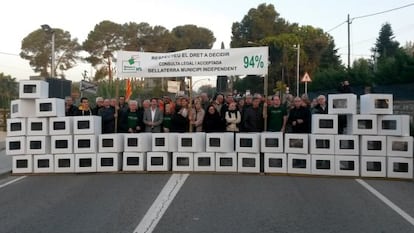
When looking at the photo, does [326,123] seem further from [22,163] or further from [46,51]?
[46,51]

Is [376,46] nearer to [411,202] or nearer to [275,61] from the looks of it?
[275,61]

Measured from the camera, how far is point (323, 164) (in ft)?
43.6

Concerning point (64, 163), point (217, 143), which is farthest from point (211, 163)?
point (64, 163)

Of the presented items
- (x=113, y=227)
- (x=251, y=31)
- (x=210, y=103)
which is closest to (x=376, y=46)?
(x=251, y=31)

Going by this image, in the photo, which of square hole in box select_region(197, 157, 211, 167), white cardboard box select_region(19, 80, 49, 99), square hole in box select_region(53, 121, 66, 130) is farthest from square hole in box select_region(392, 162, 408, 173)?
white cardboard box select_region(19, 80, 49, 99)

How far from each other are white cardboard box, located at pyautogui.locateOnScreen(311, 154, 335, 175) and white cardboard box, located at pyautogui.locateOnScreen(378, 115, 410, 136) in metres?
→ 1.31

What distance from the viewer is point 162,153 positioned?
13.7 metres

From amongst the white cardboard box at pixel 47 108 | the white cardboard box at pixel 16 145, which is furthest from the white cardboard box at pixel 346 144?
the white cardboard box at pixel 16 145

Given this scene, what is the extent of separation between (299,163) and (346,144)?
1160mm

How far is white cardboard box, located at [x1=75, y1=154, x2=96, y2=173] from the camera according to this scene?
13742 millimetres

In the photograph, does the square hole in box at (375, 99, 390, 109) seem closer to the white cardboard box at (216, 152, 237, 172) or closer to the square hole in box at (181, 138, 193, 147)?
the white cardboard box at (216, 152, 237, 172)

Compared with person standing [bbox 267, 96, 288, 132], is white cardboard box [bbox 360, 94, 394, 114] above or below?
above

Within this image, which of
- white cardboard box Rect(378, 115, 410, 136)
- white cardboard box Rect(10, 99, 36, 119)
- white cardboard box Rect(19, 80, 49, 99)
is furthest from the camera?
white cardboard box Rect(10, 99, 36, 119)

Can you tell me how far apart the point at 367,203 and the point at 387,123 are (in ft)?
12.9
